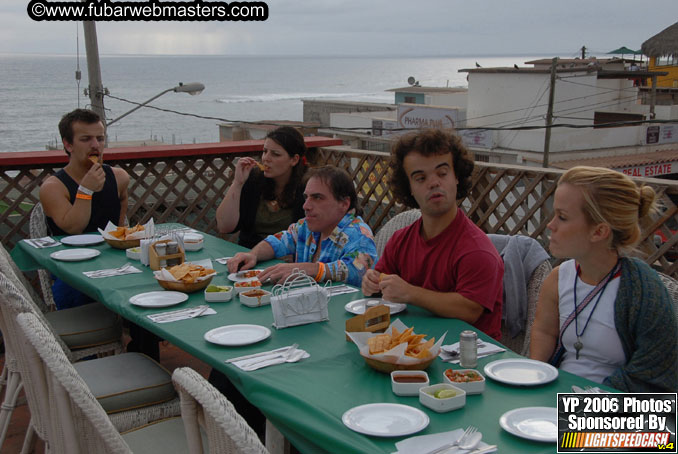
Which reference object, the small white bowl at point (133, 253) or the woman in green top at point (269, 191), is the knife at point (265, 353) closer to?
the small white bowl at point (133, 253)

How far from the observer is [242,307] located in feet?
7.94

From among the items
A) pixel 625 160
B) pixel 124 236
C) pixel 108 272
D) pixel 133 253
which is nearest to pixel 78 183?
pixel 124 236

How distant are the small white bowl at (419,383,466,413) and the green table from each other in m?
0.01

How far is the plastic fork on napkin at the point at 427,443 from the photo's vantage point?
4.41 ft

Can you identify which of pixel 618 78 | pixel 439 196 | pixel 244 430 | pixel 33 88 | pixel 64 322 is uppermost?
pixel 33 88

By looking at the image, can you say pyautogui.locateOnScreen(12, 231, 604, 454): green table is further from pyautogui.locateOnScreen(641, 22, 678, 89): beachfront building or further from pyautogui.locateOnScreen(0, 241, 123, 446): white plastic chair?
pyautogui.locateOnScreen(641, 22, 678, 89): beachfront building

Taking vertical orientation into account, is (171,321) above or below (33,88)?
below

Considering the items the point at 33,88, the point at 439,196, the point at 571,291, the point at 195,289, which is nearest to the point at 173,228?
the point at 195,289

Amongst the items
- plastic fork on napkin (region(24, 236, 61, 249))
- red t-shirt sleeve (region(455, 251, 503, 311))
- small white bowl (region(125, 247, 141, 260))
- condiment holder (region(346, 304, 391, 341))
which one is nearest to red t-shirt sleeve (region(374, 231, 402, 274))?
red t-shirt sleeve (region(455, 251, 503, 311))

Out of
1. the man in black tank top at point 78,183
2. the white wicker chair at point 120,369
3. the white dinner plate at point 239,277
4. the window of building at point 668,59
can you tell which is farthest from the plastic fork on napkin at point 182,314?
the window of building at point 668,59

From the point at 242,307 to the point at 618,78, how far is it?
2554 centimetres

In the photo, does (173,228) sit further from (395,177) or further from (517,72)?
(517,72)

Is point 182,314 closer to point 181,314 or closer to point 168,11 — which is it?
point 181,314

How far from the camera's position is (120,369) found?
2.46 m
